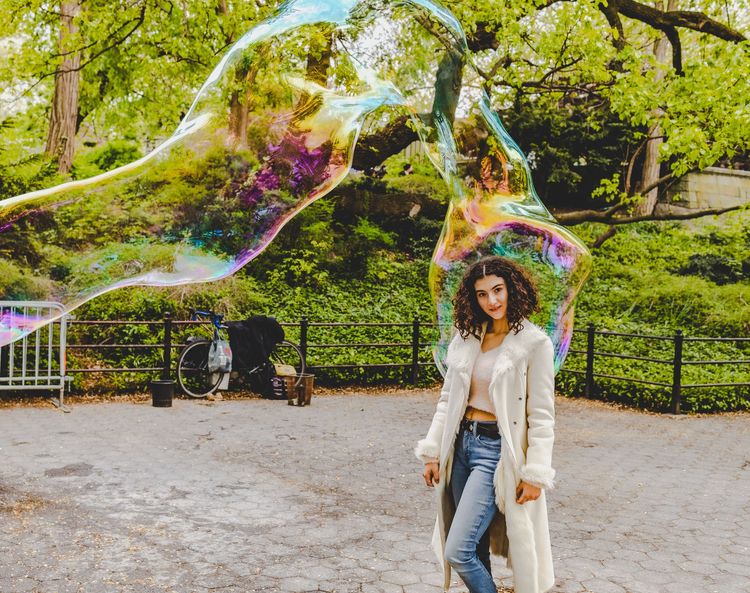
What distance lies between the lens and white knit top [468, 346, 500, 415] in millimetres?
3193

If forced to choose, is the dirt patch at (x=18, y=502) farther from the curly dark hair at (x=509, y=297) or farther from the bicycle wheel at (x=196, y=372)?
the bicycle wheel at (x=196, y=372)

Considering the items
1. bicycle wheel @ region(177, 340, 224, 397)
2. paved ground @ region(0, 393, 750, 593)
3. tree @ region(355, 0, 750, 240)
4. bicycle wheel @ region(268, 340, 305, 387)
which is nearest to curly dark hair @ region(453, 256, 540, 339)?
paved ground @ region(0, 393, 750, 593)

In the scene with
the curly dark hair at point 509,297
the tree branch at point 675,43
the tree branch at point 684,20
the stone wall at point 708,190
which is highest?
the tree branch at point 684,20

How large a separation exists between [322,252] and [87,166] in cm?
604

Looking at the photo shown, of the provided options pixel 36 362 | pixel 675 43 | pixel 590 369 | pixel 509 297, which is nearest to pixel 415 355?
pixel 590 369

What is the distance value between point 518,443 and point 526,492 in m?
0.19

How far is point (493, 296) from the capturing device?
3.23m

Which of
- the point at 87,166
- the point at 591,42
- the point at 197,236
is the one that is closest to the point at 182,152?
the point at 197,236

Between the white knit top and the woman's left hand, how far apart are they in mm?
309

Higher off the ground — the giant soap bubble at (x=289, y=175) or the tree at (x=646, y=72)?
the tree at (x=646, y=72)

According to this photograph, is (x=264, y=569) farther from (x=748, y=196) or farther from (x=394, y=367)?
(x=748, y=196)

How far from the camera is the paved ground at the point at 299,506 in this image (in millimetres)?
4383

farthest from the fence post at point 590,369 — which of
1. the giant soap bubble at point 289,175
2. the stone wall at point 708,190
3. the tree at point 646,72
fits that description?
the stone wall at point 708,190

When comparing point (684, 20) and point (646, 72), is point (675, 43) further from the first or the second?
point (646, 72)
